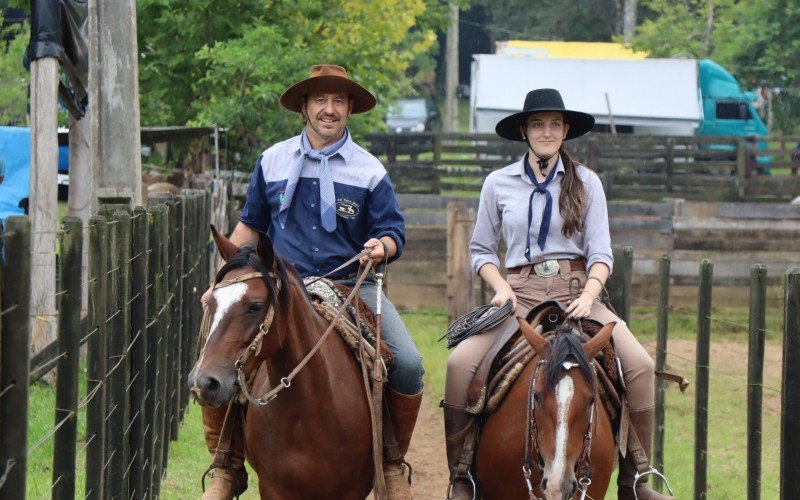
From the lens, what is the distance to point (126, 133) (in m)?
9.28

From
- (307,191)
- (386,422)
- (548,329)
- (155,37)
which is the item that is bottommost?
(386,422)

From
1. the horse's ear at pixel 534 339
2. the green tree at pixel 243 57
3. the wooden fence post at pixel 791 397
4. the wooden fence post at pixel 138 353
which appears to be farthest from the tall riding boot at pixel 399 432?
the green tree at pixel 243 57

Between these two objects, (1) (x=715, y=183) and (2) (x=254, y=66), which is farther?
(1) (x=715, y=183)

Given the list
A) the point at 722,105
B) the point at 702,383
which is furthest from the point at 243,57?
the point at 722,105

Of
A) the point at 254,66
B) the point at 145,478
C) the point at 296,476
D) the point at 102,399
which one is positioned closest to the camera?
the point at 102,399

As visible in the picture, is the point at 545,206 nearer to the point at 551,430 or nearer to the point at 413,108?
the point at 551,430

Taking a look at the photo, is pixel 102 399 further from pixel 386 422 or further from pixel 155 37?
pixel 155 37

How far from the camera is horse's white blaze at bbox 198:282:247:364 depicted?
501cm

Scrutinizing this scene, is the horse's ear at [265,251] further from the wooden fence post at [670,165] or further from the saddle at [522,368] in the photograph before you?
the wooden fence post at [670,165]

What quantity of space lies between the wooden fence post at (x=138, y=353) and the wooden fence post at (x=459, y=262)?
980 cm

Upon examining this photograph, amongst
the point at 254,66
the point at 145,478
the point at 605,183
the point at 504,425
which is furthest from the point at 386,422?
the point at 605,183

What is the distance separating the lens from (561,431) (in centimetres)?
545

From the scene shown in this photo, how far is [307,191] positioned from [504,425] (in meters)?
1.60

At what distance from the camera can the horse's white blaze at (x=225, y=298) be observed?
197 inches
